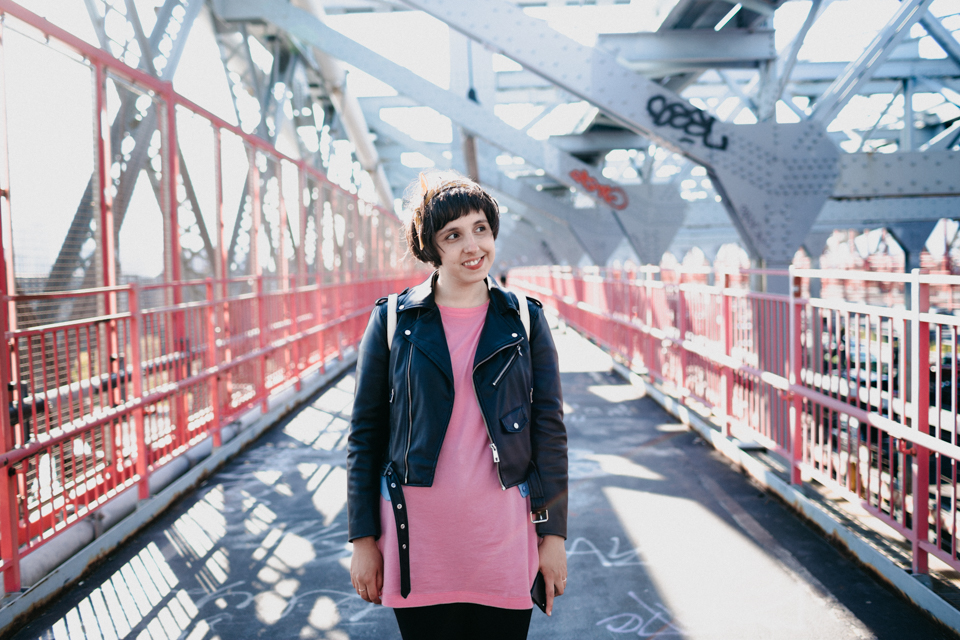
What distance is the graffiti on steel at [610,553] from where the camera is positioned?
4203 millimetres

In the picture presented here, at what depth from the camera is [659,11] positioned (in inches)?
448

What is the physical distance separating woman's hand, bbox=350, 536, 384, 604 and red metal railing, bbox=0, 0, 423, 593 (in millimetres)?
1736

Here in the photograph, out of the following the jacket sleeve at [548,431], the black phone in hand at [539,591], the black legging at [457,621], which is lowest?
the black legging at [457,621]

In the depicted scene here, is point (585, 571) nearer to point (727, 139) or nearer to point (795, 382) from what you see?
point (795, 382)

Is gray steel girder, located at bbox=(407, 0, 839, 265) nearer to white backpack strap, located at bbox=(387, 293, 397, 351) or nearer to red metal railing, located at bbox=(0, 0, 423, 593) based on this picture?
red metal railing, located at bbox=(0, 0, 423, 593)

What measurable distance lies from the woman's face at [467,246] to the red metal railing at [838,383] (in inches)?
91.8

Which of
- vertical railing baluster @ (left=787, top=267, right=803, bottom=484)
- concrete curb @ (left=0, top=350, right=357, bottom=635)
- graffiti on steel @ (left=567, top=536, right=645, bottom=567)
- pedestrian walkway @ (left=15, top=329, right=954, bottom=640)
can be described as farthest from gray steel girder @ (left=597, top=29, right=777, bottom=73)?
graffiti on steel @ (left=567, top=536, right=645, bottom=567)

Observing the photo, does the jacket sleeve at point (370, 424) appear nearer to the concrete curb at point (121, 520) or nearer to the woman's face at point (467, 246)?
the woman's face at point (467, 246)

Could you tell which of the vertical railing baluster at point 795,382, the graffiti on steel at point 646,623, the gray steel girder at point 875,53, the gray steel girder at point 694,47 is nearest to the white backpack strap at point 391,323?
the graffiti on steel at point 646,623

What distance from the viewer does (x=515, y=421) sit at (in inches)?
75.4

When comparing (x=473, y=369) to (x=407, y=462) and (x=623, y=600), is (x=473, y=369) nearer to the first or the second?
(x=407, y=462)

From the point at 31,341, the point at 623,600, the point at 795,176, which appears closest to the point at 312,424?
the point at 31,341

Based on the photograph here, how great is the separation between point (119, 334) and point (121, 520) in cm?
121

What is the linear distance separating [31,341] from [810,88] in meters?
22.7
